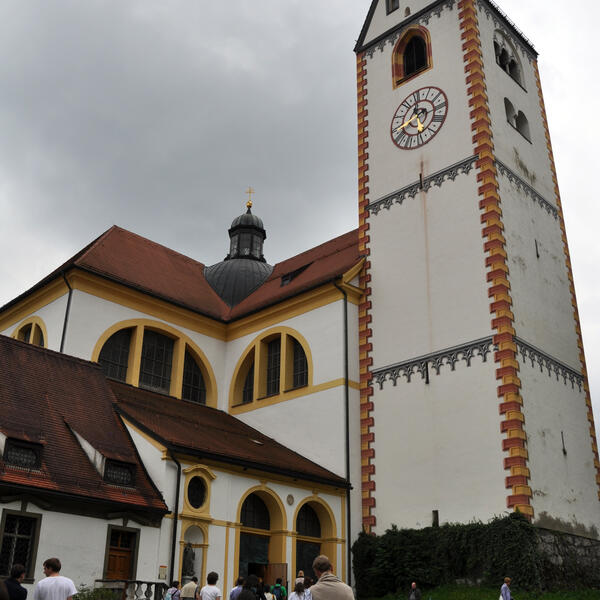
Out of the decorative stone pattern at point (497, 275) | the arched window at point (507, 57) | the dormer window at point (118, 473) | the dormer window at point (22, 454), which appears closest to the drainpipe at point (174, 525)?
the dormer window at point (118, 473)

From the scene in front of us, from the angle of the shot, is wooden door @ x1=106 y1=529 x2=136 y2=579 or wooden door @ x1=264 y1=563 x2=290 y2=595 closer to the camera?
wooden door @ x1=106 y1=529 x2=136 y2=579

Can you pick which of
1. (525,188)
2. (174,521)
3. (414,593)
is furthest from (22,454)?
(525,188)

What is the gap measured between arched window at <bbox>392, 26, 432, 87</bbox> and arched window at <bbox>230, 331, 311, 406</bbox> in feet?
32.8

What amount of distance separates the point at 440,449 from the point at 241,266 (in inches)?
556

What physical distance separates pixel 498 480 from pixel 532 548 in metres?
1.89

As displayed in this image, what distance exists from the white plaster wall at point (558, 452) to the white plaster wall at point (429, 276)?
2.28 metres

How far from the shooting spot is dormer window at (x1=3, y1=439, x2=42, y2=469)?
15680 mm

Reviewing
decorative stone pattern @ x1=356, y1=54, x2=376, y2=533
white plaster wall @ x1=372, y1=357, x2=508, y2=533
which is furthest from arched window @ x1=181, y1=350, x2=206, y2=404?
white plaster wall @ x1=372, y1=357, x2=508, y2=533

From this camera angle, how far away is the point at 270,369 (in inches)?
1032

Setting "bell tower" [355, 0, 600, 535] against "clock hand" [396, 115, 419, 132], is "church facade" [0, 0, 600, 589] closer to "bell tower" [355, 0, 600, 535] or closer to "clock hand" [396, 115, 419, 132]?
"bell tower" [355, 0, 600, 535]

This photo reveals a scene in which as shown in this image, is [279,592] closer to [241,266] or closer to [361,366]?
[361,366]

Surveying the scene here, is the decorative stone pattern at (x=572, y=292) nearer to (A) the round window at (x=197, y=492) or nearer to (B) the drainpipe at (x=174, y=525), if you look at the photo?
(A) the round window at (x=197, y=492)

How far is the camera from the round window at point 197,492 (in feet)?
60.2

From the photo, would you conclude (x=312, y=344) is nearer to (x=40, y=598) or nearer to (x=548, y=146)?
(x=548, y=146)
